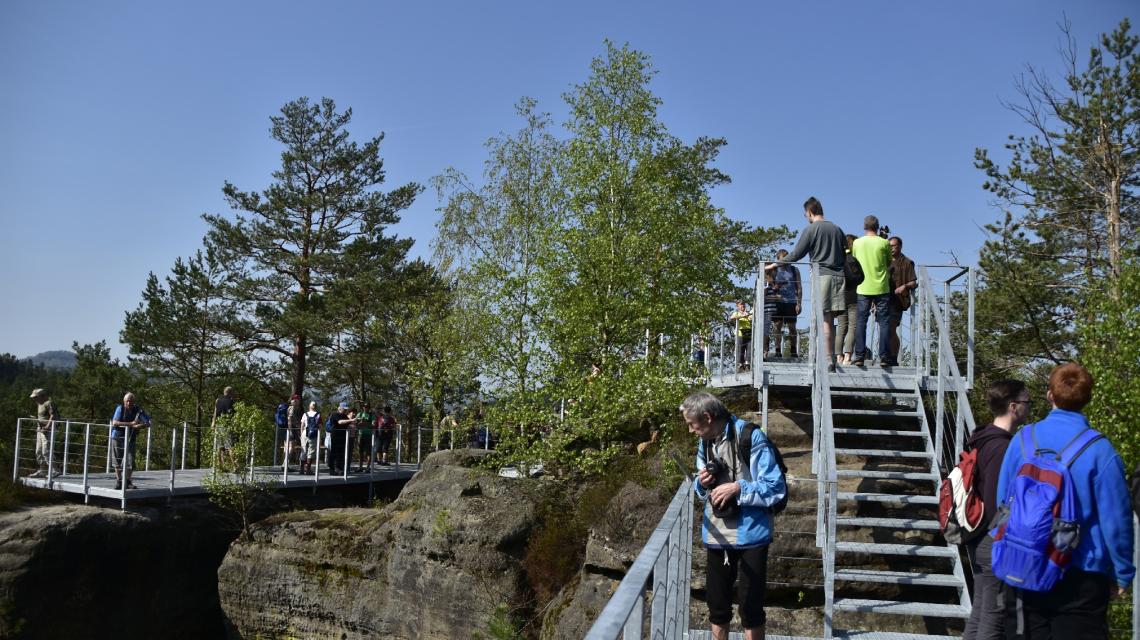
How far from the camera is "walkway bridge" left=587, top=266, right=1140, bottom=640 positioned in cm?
710

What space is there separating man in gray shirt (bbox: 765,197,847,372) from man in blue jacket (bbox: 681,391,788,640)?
5398mm

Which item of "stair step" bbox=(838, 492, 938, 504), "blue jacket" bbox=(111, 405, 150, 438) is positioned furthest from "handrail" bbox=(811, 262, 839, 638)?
"blue jacket" bbox=(111, 405, 150, 438)

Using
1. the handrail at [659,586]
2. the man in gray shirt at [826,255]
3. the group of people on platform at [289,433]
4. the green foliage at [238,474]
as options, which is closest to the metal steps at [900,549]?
the handrail at [659,586]

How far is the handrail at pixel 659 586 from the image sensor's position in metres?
2.19

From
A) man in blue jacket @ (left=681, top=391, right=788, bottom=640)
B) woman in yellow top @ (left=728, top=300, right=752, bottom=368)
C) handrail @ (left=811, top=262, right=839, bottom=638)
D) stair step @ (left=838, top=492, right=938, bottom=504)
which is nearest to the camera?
man in blue jacket @ (left=681, top=391, right=788, bottom=640)

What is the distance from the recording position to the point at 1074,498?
399 centimetres

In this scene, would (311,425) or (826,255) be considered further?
→ (311,425)

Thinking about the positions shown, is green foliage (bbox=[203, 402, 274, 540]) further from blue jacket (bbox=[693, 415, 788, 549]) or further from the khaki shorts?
blue jacket (bbox=[693, 415, 788, 549])

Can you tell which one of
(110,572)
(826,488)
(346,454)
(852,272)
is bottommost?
(110,572)

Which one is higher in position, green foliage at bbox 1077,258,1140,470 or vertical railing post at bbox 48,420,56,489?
green foliage at bbox 1077,258,1140,470

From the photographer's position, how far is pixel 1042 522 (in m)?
4.00

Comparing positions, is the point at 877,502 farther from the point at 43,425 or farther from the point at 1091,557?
the point at 43,425

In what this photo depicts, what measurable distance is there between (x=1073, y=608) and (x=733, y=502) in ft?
5.74

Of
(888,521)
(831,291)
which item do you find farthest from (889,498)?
(831,291)
